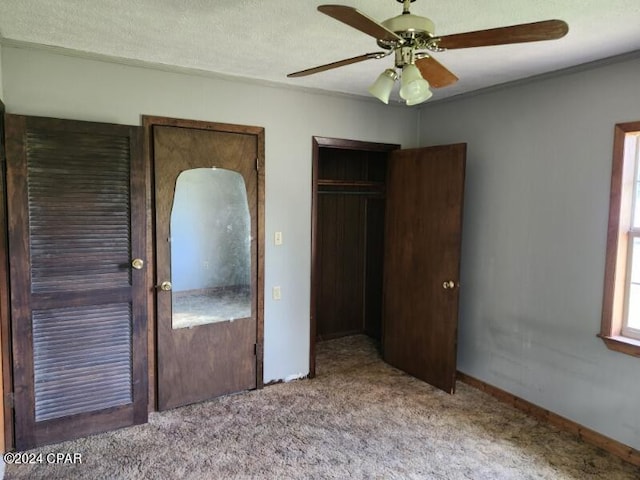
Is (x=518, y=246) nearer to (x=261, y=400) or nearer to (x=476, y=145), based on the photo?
(x=476, y=145)

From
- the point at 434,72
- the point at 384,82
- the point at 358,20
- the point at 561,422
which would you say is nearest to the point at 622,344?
the point at 561,422

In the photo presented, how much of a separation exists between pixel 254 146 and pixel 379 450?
2.23m

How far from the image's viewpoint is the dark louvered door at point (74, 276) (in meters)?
2.54

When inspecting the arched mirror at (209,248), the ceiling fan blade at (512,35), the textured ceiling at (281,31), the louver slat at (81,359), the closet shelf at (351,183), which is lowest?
the louver slat at (81,359)

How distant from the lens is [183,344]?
10.5 ft

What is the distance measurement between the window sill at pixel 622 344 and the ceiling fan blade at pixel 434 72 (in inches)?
74.0

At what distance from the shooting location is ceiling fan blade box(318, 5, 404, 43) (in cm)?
136

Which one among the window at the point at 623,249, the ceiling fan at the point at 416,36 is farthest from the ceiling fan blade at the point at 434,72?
the window at the point at 623,249

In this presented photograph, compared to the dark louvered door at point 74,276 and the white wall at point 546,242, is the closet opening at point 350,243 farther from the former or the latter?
the dark louvered door at point 74,276

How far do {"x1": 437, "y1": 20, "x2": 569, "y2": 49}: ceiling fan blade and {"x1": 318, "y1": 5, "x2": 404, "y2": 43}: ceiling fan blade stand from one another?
0.70 feet

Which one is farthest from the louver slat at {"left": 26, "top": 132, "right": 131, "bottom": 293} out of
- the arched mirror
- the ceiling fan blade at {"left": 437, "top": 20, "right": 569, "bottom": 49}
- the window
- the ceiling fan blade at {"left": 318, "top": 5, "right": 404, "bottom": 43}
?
the window

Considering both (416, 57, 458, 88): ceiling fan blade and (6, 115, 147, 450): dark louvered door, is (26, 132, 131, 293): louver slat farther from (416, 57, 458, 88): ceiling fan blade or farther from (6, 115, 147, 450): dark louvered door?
(416, 57, 458, 88): ceiling fan blade

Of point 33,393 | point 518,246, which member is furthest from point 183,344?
point 518,246

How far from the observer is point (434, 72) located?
195cm
